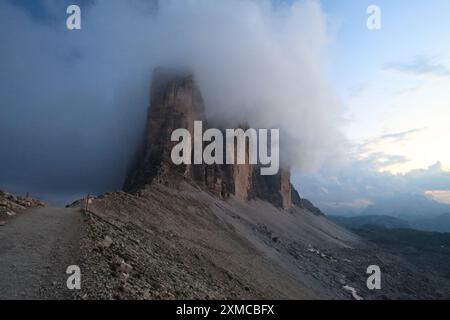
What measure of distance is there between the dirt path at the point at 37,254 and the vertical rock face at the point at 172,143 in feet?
129

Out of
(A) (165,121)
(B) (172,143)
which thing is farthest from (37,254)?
(A) (165,121)

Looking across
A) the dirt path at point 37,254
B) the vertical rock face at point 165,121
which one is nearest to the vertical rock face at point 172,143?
the vertical rock face at point 165,121

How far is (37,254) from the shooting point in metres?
18.4

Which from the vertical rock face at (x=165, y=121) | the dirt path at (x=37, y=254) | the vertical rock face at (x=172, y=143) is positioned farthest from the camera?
the vertical rock face at (x=165, y=121)

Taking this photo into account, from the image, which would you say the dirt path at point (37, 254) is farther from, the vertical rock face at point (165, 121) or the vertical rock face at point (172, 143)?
the vertical rock face at point (165, 121)

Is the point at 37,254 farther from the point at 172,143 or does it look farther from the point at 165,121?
the point at 165,121

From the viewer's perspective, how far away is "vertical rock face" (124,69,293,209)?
76812 mm

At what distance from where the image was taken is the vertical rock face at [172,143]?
76.8 m

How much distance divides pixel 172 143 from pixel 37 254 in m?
63.3

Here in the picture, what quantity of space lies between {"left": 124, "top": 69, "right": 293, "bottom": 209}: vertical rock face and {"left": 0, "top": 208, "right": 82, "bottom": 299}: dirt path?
129 ft

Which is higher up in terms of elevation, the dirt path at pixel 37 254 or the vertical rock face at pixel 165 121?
the vertical rock face at pixel 165 121

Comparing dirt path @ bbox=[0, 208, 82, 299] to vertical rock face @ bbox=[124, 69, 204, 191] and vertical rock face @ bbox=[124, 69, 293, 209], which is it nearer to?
vertical rock face @ bbox=[124, 69, 293, 209]
